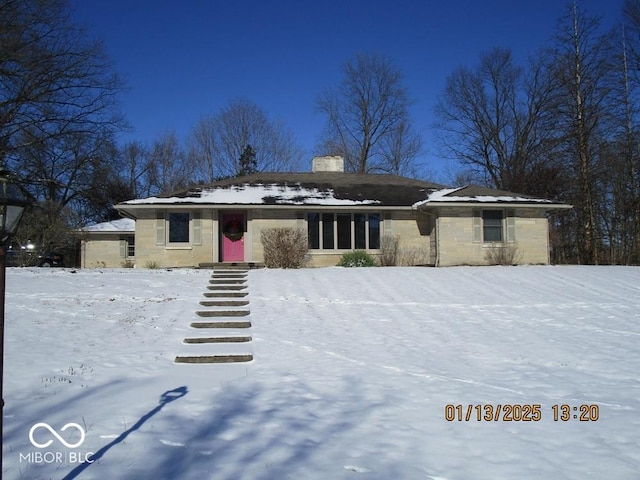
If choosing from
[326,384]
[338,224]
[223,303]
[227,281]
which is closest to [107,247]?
[338,224]

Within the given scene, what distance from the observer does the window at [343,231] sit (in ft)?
61.1

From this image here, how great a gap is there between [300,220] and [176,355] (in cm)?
1121

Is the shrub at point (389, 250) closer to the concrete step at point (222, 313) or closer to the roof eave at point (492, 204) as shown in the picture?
the roof eave at point (492, 204)

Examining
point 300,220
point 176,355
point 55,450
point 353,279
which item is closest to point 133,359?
point 176,355

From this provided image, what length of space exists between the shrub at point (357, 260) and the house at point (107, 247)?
15784 mm

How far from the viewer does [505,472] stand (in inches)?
155

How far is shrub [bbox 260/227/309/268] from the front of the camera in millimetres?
16312

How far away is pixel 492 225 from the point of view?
18.7 metres

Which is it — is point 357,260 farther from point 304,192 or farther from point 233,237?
point 233,237

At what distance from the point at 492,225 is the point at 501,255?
129cm

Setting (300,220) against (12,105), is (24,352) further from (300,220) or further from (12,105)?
(12,105)

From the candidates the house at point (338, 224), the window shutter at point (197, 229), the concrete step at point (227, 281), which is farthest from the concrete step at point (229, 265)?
the concrete step at point (227, 281)

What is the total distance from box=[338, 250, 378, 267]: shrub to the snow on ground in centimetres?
420

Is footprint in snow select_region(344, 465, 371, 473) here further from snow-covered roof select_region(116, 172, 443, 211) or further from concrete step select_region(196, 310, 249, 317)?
snow-covered roof select_region(116, 172, 443, 211)
